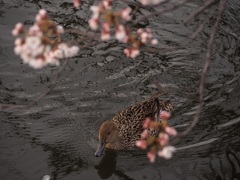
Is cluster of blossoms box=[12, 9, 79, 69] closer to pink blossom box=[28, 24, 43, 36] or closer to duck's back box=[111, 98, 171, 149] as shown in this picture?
pink blossom box=[28, 24, 43, 36]

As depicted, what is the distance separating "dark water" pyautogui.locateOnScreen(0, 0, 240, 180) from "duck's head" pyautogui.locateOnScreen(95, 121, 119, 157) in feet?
0.76

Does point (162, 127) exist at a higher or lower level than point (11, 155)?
higher

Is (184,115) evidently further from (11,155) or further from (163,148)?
(163,148)

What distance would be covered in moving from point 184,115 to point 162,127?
4.38 metres

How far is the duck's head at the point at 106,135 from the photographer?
649 cm

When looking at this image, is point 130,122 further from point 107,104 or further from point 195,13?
point 195,13

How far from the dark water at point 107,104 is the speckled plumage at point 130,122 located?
0.21 metres

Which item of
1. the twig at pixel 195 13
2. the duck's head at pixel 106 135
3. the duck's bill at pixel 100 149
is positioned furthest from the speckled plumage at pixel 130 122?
the twig at pixel 195 13

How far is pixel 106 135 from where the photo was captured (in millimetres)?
6625

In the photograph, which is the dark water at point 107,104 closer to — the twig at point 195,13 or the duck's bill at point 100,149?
the duck's bill at point 100,149

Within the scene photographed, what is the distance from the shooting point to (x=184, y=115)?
23.8 ft

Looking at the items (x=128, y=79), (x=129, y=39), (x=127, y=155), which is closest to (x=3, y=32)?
(x=128, y=79)

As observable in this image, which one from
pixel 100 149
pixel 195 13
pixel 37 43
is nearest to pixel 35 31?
pixel 37 43

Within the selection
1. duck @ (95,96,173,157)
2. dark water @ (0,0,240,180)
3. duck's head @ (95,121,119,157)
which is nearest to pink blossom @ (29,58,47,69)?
dark water @ (0,0,240,180)
